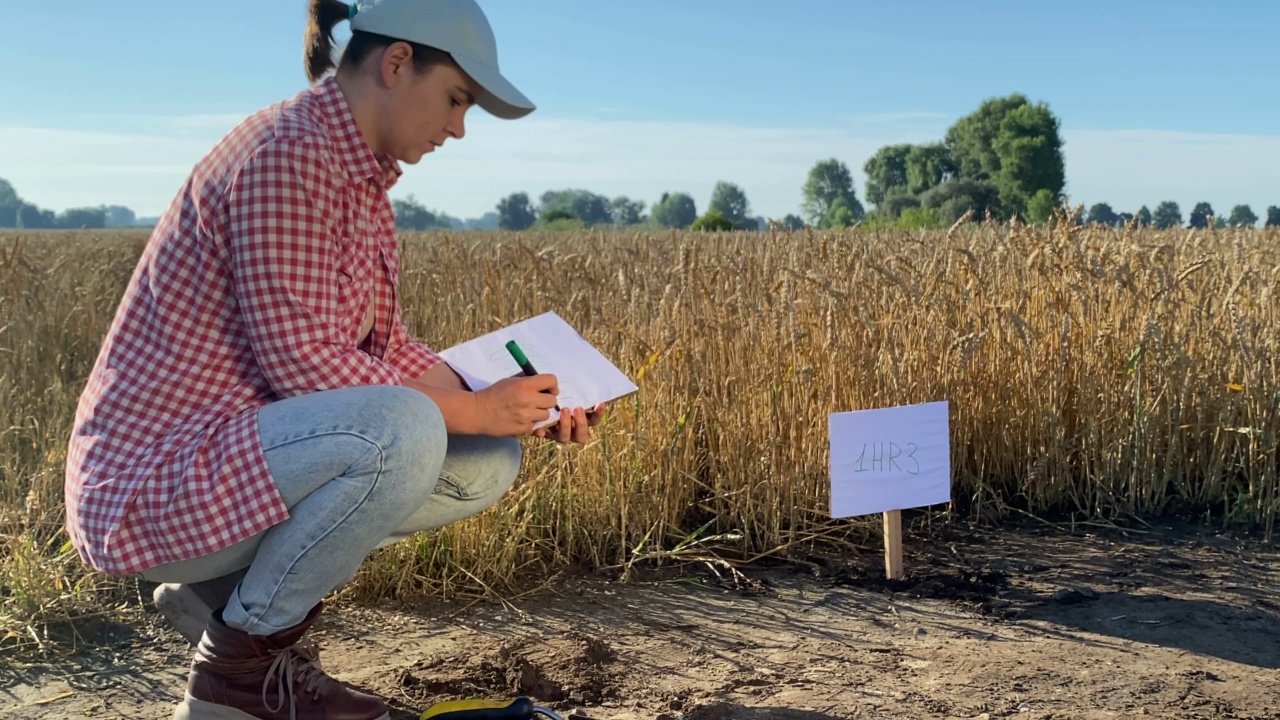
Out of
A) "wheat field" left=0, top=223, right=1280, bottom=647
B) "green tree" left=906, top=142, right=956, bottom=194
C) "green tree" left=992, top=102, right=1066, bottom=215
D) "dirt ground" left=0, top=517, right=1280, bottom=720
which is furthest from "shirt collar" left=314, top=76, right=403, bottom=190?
"green tree" left=906, top=142, right=956, bottom=194

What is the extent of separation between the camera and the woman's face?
1.69 m

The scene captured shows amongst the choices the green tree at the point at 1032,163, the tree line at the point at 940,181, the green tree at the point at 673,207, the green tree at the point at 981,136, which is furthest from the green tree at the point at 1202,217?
the green tree at the point at 673,207

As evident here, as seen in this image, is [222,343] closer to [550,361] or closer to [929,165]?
[550,361]

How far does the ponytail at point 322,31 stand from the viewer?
1738mm

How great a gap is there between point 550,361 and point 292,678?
31.3 inches

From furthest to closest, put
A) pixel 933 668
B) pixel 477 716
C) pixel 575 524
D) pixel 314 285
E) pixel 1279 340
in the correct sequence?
pixel 1279 340 < pixel 575 524 < pixel 933 668 < pixel 477 716 < pixel 314 285

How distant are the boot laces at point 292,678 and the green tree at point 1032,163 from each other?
52.7 m

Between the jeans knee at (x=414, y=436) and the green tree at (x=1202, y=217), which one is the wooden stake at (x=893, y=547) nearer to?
the jeans knee at (x=414, y=436)

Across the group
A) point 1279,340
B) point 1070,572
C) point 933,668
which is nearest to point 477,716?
point 933,668

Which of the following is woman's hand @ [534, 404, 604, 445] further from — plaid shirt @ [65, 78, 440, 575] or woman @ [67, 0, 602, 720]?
plaid shirt @ [65, 78, 440, 575]

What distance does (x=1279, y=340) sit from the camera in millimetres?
3363

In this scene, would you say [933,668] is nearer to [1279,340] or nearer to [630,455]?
[630,455]

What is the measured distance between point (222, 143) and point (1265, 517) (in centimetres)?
305

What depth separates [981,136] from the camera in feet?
193
